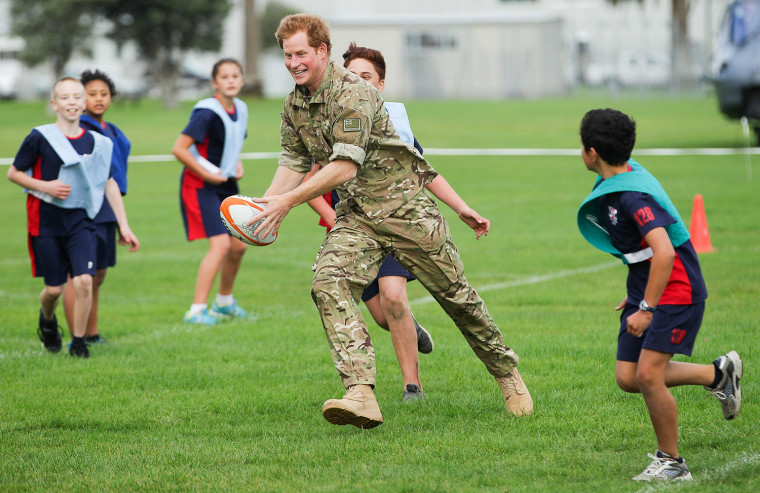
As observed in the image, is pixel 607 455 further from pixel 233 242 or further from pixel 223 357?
pixel 233 242

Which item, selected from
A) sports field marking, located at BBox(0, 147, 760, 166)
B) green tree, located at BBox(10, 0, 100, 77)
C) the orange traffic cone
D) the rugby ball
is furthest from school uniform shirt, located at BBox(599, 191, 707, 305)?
green tree, located at BBox(10, 0, 100, 77)

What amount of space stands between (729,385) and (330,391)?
101 inches

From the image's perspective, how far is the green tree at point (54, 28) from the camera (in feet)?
157

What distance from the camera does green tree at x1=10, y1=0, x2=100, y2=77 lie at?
4778 centimetres

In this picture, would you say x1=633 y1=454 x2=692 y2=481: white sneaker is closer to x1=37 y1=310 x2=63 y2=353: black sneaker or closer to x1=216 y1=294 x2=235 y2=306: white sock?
x1=37 y1=310 x2=63 y2=353: black sneaker

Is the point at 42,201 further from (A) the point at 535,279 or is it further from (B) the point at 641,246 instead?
(A) the point at 535,279

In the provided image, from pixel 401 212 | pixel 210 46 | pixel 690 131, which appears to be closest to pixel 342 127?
pixel 401 212

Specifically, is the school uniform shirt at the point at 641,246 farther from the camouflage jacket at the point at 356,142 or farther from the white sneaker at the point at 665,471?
the camouflage jacket at the point at 356,142

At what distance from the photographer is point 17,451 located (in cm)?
531

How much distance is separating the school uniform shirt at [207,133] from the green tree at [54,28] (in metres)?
41.6

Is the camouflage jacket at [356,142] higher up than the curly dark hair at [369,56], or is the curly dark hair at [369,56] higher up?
the curly dark hair at [369,56]

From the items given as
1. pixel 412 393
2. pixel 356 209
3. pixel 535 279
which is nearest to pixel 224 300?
pixel 535 279

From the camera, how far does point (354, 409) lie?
498cm

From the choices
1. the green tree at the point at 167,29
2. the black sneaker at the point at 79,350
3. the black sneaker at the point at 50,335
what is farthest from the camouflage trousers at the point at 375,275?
the green tree at the point at 167,29
